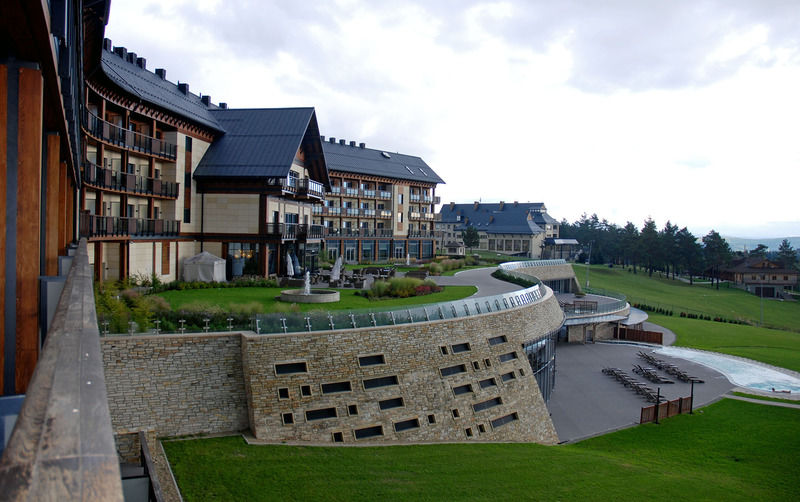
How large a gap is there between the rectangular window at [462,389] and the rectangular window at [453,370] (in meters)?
0.54

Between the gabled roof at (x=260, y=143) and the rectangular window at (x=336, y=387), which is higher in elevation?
the gabled roof at (x=260, y=143)

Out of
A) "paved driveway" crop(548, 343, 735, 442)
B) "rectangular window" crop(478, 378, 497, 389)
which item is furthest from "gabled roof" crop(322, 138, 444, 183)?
"rectangular window" crop(478, 378, 497, 389)

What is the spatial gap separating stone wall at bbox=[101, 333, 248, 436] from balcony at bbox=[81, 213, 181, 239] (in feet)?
32.3

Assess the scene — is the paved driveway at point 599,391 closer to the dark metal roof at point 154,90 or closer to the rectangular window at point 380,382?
the rectangular window at point 380,382

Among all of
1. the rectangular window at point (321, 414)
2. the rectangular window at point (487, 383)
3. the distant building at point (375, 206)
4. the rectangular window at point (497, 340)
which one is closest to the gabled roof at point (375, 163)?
the distant building at point (375, 206)

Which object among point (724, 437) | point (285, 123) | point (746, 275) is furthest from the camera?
point (746, 275)

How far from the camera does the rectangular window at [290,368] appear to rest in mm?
17875

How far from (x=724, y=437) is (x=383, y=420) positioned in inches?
613

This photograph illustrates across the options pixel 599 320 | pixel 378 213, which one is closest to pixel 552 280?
pixel 599 320

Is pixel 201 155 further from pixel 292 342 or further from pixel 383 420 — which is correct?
pixel 383 420

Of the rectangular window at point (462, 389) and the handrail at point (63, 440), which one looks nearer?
the handrail at point (63, 440)

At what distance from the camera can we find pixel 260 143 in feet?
127

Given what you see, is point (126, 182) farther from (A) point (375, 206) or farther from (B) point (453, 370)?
(A) point (375, 206)

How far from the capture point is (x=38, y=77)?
238 inches
